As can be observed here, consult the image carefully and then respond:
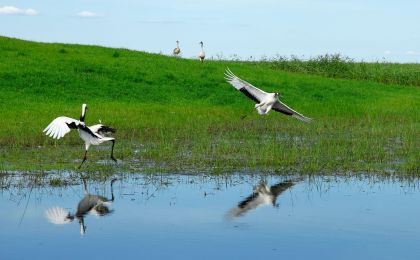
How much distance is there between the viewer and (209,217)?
1084 centimetres

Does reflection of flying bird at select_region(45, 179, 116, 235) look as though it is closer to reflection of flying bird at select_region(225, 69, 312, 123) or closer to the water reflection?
the water reflection

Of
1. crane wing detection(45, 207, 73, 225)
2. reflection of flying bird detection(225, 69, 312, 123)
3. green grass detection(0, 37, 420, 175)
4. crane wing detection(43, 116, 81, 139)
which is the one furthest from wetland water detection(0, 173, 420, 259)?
reflection of flying bird detection(225, 69, 312, 123)

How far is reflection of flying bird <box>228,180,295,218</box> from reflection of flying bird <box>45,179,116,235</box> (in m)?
1.81

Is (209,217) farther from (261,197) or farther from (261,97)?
(261,97)

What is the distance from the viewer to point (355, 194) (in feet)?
41.1

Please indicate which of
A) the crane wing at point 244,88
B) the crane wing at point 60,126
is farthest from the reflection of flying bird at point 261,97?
the crane wing at point 60,126

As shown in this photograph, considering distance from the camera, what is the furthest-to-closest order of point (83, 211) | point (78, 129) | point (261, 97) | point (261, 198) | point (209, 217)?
point (261, 97) < point (78, 129) < point (261, 198) < point (83, 211) < point (209, 217)

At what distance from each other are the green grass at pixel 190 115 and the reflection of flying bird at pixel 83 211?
257 centimetres

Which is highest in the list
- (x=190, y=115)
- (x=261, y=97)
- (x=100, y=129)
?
(x=261, y=97)

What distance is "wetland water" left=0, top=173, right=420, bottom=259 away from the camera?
30.0 feet

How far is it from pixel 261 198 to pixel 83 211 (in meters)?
2.72

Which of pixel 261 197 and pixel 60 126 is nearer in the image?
pixel 261 197

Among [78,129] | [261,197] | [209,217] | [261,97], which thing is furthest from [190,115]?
[209,217]

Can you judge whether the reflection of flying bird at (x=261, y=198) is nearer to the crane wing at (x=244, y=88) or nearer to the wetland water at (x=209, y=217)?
the wetland water at (x=209, y=217)
